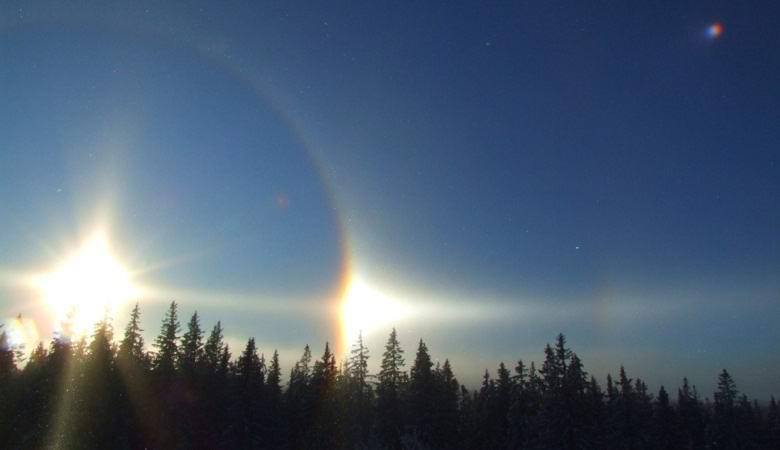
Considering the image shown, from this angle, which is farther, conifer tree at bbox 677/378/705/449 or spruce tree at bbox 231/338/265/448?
conifer tree at bbox 677/378/705/449

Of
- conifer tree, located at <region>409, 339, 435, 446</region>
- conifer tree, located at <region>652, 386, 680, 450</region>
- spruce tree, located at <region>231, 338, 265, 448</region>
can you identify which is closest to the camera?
spruce tree, located at <region>231, 338, 265, 448</region>

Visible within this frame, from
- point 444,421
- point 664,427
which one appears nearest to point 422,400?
point 444,421

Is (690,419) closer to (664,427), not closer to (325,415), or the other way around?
(664,427)

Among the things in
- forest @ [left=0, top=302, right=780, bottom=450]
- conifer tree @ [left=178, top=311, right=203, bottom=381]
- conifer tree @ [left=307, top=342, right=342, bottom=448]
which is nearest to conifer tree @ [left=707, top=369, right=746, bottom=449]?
forest @ [left=0, top=302, right=780, bottom=450]

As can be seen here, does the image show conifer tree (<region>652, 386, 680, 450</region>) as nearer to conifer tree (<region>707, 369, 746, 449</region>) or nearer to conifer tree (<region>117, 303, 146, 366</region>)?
conifer tree (<region>707, 369, 746, 449</region>)

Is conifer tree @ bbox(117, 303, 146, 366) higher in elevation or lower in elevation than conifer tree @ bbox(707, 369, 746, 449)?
higher

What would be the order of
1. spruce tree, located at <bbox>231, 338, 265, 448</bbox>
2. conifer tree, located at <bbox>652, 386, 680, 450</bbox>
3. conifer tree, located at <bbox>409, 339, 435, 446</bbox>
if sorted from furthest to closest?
1. conifer tree, located at <bbox>652, 386, 680, 450</bbox>
2. conifer tree, located at <bbox>409, 339, 435, 446</bbox>
3. spruce tree, located at <bbox>231, 338, 265, 448</bbox>

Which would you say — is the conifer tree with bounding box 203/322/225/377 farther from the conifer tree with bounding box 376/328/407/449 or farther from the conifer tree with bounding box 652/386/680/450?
the conifer tree with bounding box 652/386/680/450

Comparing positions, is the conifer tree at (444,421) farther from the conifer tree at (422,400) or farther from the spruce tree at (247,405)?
the spruce tree at (247,405)
